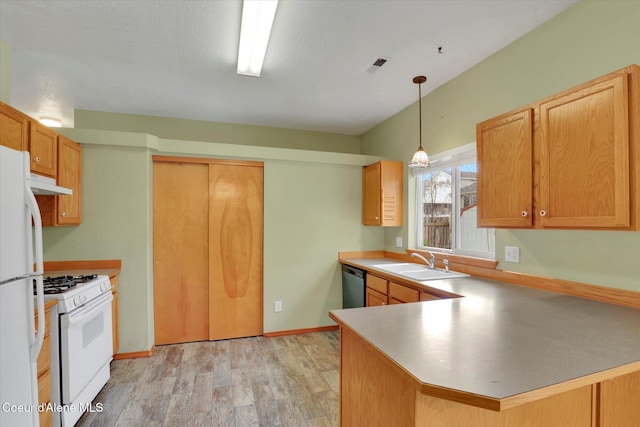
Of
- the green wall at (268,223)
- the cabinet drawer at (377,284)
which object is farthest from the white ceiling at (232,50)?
the cabinet drawer at (377,284)

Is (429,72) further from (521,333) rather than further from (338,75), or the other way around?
(521,333)

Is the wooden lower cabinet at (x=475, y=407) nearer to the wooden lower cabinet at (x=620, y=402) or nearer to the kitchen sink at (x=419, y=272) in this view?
the wooden lower cabinet at (x=620, y=402)

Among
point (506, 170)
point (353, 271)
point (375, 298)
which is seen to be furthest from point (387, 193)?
point (506, 170)

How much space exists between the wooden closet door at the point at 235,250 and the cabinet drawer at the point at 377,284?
1326mm

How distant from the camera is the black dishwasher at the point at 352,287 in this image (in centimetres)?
332

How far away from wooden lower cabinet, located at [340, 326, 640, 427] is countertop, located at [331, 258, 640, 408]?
78 millimetres

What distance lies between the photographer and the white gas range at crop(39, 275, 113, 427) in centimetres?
184

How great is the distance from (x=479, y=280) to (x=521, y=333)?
127cm

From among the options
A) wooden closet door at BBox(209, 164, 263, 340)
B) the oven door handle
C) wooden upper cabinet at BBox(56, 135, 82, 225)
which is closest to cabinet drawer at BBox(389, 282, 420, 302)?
wooden closet door at BBox(209, 164, 263, 340)

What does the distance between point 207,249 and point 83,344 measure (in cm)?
150

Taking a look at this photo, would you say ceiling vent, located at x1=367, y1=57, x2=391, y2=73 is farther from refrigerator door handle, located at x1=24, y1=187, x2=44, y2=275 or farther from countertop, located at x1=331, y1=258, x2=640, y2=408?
refrigerator door handle, located at x1=24, y1=187, x2=44, y2=275

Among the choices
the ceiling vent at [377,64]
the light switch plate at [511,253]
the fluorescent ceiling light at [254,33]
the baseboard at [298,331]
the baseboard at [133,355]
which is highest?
the ceiling vent at [377,64]

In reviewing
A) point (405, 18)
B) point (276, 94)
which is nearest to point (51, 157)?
point (276, 94)

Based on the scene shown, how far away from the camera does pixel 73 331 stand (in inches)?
76.4
